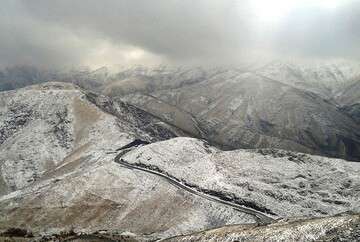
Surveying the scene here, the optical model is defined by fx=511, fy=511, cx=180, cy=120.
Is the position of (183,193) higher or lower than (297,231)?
lower

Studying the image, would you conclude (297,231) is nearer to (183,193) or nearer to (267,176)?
(183,193)

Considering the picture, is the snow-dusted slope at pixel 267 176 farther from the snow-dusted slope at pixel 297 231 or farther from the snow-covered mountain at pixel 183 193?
the snow-dusted slope at pixel 297 231

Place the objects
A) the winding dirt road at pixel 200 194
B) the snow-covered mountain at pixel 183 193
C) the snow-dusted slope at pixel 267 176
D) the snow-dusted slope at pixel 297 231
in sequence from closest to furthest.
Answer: the snow-dusted slope at pixel 297 231 < the winding dirt road at pixel 200 194 < the snow-covered mountain at pixel 183 193 < the snow-dusted slope at pixel 267 176

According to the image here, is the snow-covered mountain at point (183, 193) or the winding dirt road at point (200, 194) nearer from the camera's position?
the winding dirt road at point (200, 194)

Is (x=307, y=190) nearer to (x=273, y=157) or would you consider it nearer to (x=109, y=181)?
(x=273, y=157)

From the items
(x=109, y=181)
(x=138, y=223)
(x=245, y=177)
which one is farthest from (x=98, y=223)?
(x=245, y=177)

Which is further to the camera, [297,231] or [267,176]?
[267,176]

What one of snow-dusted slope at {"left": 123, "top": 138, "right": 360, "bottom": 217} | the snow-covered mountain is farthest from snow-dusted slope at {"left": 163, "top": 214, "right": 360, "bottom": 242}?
snow-dusted slope at {"left": 123, "top": 138, "right": 360, "bottom": 217}

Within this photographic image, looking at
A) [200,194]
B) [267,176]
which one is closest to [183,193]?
[200,194]

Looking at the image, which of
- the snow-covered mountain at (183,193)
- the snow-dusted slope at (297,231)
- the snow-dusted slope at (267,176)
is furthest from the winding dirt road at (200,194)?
the snow-dusted slope at (297,231)

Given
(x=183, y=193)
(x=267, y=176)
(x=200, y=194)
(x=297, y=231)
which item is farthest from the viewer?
(x=267, y=176)

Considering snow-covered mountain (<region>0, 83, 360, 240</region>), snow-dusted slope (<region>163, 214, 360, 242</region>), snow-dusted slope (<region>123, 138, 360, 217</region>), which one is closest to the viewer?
snow-dusted slope (<region>163, 214, 360, 242</region>)

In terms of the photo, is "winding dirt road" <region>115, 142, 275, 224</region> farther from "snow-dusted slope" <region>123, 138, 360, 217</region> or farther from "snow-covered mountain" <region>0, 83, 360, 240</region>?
"snow-dusted slope" <region>123, 138, 360, 217</region>
